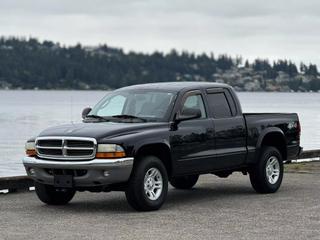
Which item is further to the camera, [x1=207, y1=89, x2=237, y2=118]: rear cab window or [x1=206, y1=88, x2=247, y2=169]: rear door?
[x1=207, y1=89, x2=237, y2=118]: rear cab window

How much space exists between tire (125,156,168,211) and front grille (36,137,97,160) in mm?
705

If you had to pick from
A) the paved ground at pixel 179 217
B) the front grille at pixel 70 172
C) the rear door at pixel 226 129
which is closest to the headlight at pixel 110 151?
the front grille at pixel 70 172

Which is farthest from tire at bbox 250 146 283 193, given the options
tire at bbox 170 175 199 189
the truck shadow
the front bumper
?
the front bumper

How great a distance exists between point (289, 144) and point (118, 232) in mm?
5781

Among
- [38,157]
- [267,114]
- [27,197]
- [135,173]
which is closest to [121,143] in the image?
[135,173]

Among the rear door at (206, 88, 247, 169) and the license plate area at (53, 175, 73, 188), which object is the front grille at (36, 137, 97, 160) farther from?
the rear door at (206, 88, 247, 169)

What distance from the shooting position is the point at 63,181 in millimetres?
11977

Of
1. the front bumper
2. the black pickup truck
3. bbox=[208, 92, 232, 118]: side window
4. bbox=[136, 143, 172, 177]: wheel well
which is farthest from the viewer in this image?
bbox=[208, 92, 232, 118]: side window

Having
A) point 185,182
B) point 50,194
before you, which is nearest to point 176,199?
point 185,182

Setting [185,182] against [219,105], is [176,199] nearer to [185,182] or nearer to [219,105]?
[185,182]

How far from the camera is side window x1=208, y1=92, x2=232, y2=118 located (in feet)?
45.2

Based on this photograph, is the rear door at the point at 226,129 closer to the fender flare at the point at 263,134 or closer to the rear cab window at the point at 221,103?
the rear cab window at the point at 221,103

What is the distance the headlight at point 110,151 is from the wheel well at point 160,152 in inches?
17.4

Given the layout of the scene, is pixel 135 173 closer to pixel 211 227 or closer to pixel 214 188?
pixel 211 227
